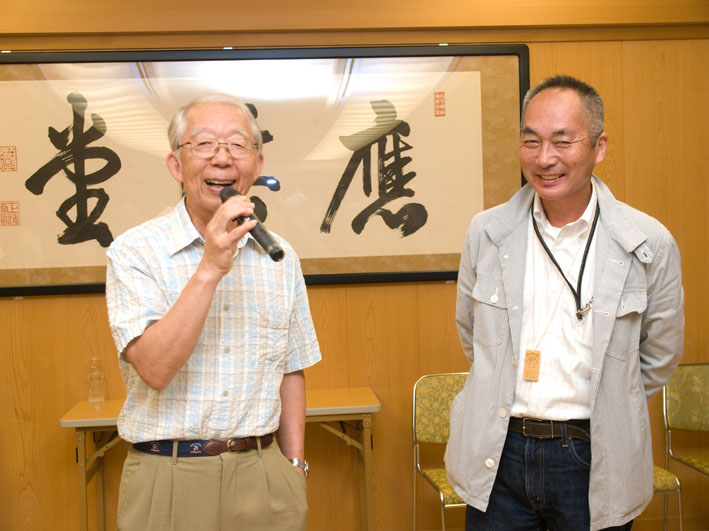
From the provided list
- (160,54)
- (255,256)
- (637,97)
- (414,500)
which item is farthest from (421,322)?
(255,256)

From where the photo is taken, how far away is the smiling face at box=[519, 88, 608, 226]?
1.81 meters

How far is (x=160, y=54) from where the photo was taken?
11.3 feet

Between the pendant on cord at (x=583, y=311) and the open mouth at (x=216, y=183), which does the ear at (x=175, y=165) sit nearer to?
the open mouth at (x=216, y=183)

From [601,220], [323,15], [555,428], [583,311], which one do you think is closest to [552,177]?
[601,220]

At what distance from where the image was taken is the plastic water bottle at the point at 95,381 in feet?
11.5

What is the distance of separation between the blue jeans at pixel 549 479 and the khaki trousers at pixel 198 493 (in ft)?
2.07

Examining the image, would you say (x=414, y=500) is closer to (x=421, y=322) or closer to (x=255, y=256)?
(x=421, y=322)

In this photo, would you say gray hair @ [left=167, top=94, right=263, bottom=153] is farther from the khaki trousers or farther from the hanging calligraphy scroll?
the hanging calligraphy scroll

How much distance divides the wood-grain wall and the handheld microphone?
2122mm

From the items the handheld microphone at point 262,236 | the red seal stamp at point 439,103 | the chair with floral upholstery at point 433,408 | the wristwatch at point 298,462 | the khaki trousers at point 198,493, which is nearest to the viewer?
the handheld microphone at point 262,236

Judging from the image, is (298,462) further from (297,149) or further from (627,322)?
(297,149)

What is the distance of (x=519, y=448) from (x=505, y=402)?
120mm

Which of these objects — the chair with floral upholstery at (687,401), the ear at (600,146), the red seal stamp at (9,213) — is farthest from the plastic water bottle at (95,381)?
the chair with floral upholstery at (687,401)

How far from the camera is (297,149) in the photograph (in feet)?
11.7
